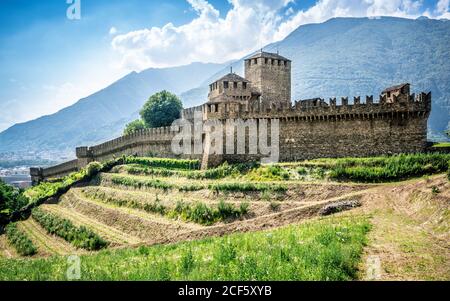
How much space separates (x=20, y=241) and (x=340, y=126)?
95.0ft

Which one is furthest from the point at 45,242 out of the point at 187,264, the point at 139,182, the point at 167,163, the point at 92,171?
the point at 187,264

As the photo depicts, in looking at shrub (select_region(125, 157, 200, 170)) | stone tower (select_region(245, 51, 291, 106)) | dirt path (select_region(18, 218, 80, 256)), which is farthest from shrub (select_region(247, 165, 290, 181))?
stone tower (select_region(245, 51, 291, 106))

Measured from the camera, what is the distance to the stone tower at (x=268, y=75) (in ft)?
155

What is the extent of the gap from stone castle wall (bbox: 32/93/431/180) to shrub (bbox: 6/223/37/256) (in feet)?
52.1

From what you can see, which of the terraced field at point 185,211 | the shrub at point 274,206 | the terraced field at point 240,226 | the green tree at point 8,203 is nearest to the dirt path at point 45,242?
the terraced field at point 185,211

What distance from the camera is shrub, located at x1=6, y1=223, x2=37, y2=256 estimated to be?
29922 millimetres

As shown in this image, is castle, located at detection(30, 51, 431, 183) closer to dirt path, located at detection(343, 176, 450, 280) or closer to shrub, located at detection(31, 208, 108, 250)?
dirt path, located at detection(343, 176, 450, 280)

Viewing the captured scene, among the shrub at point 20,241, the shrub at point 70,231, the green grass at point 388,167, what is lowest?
the shrub at point 20,241

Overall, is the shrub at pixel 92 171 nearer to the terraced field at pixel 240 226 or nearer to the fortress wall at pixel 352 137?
the terraced field at pixel 240 226

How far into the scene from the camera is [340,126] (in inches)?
1252

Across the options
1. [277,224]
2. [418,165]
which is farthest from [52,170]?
[418,165]

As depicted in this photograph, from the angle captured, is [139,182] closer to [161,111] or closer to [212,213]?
[212,213]

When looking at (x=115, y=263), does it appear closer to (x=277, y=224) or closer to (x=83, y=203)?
(x=277, y=224)

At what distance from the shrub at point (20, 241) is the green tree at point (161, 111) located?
25088 mm
